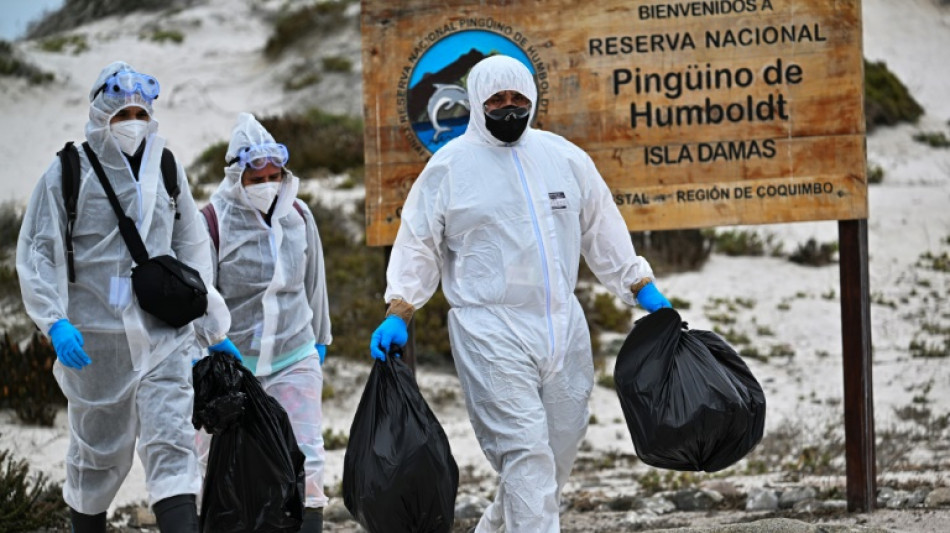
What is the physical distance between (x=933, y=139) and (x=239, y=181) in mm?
15615

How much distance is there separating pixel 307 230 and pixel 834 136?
103 inches

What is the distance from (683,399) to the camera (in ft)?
15.8

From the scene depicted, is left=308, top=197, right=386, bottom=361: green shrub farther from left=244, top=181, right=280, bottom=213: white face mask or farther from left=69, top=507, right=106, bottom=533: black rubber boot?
left=69, top=507, right=106, bottom=533: black rubber boot

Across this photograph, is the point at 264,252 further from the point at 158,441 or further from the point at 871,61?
the point at 871,61

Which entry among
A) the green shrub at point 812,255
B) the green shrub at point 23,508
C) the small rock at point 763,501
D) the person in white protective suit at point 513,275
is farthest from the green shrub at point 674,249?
the person in white protective suit at point 513,275

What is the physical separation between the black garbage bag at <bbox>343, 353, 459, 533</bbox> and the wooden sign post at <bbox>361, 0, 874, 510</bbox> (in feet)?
6.56

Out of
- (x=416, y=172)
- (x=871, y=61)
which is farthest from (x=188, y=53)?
(x=416, y=172)

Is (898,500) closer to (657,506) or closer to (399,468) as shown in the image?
(657,506)

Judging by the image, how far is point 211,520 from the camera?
4.99 meters

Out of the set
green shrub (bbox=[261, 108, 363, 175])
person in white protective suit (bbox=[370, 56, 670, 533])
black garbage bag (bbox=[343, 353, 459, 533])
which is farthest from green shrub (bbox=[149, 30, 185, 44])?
black garbage bag (bbox=[343, 353, 459, 533])

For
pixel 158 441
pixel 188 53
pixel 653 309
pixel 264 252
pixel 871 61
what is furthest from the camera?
pixel 188 53

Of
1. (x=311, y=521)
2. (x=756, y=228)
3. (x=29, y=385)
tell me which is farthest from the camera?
(x=756, y=228)

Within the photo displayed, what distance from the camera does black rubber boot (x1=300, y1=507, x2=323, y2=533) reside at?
565cm

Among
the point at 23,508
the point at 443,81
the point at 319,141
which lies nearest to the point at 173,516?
the point at 23,508
